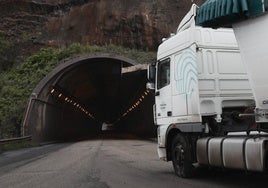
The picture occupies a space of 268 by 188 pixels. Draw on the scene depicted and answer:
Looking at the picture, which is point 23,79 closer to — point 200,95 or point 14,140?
point 14,140

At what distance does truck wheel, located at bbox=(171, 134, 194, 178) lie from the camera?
10.6m

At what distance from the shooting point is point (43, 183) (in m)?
10.9

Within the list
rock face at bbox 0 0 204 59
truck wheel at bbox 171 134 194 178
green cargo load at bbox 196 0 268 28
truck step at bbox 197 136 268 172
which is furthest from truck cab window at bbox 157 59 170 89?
rock face at bbox 0 0 204 59

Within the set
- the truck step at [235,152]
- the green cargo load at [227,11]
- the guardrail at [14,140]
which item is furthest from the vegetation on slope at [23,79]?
the green cargo load at [227,11]

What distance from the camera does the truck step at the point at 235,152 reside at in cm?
794

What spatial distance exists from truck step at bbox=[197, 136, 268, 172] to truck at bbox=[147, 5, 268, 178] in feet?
0.08

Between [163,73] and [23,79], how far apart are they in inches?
1095

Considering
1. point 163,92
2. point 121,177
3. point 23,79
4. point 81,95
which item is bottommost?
point 121,177

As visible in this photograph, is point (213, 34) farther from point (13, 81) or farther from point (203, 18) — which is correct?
point (13, 81)

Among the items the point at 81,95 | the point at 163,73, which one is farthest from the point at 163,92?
the point at 81,95

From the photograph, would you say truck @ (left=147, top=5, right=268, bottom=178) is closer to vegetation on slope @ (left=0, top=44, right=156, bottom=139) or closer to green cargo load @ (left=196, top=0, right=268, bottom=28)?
green cargo load @ (left=196, top=0, right=268, bottom=28)

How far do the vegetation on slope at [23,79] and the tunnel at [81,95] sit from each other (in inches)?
54.7

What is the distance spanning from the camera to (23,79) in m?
38.3

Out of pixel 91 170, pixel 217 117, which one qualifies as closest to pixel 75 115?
pixel 91 170
